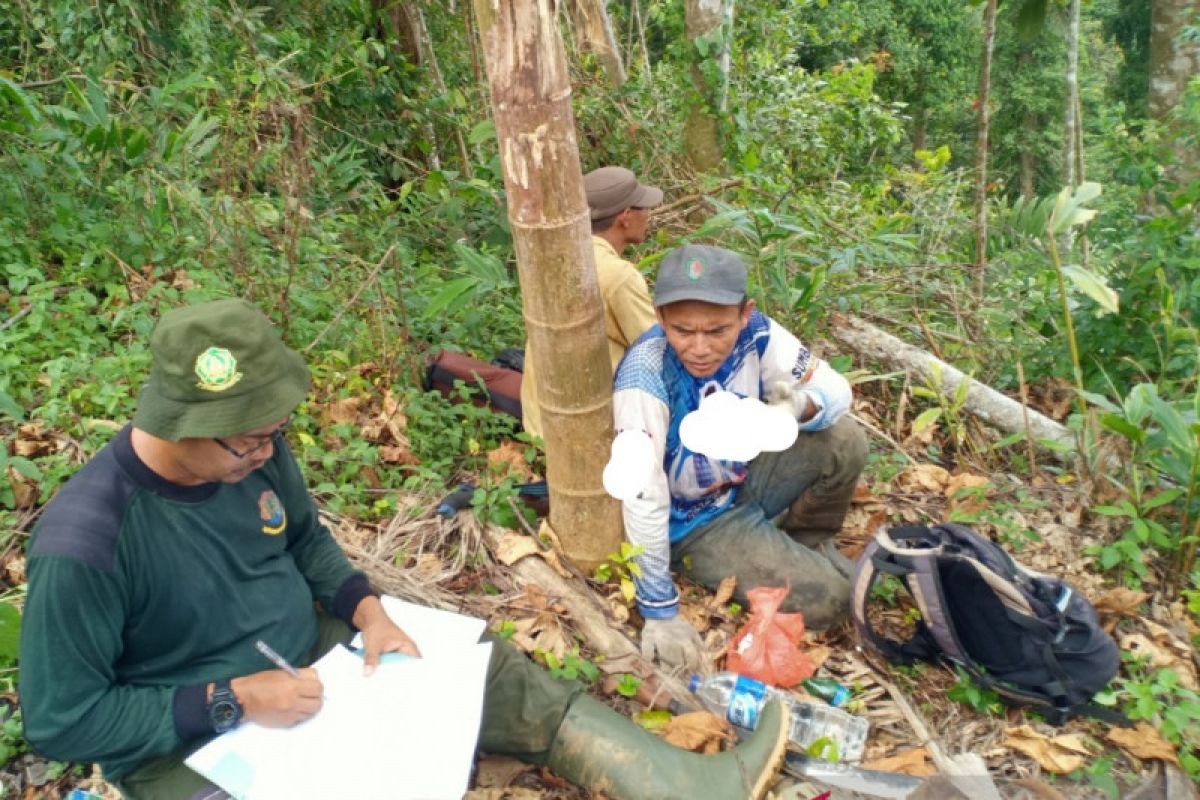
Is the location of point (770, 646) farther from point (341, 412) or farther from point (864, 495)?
point (341, 412)

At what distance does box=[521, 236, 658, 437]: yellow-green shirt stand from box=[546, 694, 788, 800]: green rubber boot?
136 cm

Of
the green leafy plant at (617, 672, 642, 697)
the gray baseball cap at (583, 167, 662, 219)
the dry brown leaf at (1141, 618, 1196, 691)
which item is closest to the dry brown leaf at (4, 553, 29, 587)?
the green leafy plant at (617, 672, 642, 697)

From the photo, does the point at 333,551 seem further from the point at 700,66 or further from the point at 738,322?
the point at 700,66

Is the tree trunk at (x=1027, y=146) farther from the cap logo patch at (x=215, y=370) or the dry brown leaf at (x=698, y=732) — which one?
the cap logo patch at (x=215, y=370)

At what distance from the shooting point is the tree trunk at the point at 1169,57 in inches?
226

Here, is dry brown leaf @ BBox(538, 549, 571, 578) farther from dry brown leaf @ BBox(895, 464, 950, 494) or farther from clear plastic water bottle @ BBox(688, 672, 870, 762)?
dry brown leaf @ BBox(895, 464, 950, 494)

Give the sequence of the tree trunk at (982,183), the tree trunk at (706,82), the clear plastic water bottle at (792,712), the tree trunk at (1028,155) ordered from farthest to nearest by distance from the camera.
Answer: the tree trunk at (1028,155) < the tree trunk at (706,82) < the tree trunk at (982,183) < the clear plastic water bottle at (792,712)

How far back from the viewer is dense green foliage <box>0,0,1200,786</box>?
331 centimetres

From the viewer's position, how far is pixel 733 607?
293 cm

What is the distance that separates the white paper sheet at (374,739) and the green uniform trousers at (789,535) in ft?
3.47

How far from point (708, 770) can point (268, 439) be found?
1334 millimetres

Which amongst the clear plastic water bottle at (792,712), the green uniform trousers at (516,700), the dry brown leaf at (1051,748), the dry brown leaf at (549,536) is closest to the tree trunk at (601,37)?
the dry brown leaf at (549,536)

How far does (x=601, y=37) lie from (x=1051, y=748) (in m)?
5.65

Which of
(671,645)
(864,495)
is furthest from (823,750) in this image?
(864,495)
